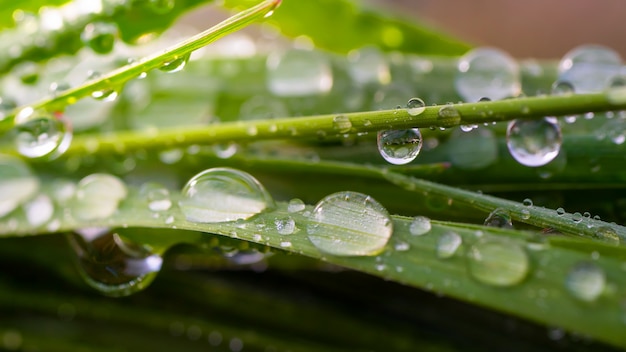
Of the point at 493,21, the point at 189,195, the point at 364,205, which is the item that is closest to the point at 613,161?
the point at 364,205

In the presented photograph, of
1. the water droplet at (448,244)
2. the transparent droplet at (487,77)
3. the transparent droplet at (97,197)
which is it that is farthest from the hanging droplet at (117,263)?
the transparent droplet at (487,77)

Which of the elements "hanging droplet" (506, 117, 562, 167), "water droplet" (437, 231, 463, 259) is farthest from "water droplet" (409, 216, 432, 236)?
"hanging droplet" (506, 117, 562, 167)

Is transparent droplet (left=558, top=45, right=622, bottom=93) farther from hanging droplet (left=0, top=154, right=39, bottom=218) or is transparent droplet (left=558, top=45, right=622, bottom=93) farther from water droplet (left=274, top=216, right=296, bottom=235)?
hanging droplet (left=0, top=154, right=39, bottom=218)

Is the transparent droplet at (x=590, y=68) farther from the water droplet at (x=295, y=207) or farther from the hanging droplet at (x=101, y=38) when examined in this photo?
the hanging droplet at (x=101, y=38)

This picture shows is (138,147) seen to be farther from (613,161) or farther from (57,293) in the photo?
(613,161)

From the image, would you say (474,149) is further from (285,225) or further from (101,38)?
Result: (101,38)

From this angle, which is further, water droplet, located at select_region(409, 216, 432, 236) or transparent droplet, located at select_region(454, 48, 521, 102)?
transparent droplet, located at select_region(454, 48, 521, 102)
